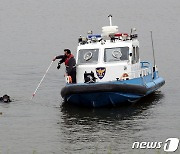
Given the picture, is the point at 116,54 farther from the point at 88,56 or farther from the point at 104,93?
the point at 104,93

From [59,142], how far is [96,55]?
6.37 m

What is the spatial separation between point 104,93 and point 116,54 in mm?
2224

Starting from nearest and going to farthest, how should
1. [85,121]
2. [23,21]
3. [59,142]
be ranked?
[59,142] < [85,121] < [23,21]

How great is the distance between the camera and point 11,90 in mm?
29234

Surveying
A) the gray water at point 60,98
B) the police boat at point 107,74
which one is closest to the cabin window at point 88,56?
the police boat at point 107,74

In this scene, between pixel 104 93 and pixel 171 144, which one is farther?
pixel 104 93

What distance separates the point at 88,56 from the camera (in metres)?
25.8

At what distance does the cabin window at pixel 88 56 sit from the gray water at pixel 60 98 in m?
1.89

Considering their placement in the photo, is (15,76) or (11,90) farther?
(15,76)

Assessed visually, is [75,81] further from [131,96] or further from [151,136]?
[151,136]

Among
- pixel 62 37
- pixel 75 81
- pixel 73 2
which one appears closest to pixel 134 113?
pixel 75 81

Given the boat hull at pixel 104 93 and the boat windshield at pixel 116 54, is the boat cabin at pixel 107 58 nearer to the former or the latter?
the boat windshield at pixel 116 54

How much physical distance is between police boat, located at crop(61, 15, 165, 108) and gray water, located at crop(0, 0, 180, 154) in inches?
18.6

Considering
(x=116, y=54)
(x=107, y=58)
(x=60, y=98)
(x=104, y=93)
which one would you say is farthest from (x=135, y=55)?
(x=60, y=98)
